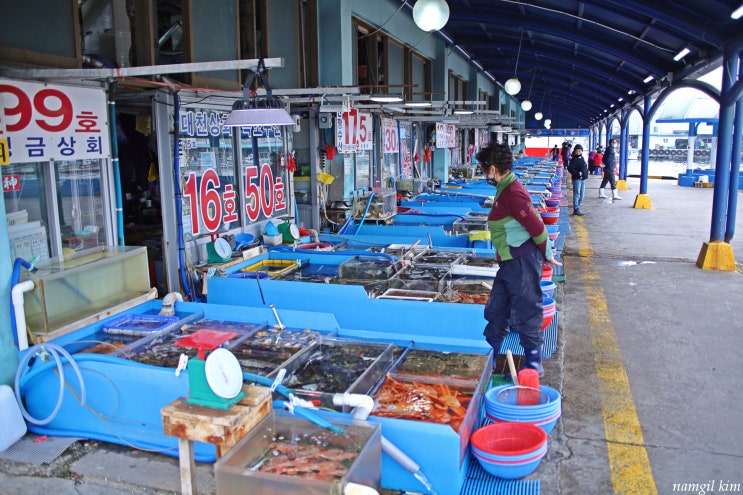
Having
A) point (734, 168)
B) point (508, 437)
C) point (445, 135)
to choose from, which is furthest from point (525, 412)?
point (445, 135)

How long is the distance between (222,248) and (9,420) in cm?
315

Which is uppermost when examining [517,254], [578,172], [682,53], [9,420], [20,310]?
[682,53]

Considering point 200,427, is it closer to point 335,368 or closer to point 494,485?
point 335,368

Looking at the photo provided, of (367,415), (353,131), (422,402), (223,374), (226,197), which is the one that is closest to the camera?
(223,374)

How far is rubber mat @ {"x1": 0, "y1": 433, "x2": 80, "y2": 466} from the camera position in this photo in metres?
4.04

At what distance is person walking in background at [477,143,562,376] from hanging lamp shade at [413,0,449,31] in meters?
3.33

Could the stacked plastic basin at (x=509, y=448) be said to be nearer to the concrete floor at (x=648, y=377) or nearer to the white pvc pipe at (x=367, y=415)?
the concrete floor at (x=648, y=377)

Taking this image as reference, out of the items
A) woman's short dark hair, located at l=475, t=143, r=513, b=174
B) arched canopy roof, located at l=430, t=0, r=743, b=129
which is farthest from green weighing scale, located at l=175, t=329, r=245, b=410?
arched canopy roof, located at l=430, t=0, r=743, b=129

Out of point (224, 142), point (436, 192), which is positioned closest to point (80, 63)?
point (224, 142)

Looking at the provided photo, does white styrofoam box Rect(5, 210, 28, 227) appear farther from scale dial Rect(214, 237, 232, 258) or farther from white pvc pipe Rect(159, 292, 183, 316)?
scale dial Rect(214, 237, 232, 258)

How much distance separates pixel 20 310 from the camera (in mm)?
4379

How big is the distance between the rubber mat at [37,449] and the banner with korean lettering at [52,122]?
2.10 metres

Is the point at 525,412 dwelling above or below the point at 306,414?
below

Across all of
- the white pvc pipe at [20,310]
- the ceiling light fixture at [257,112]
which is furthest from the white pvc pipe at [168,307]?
the ceiling light fixture at [257,112]
